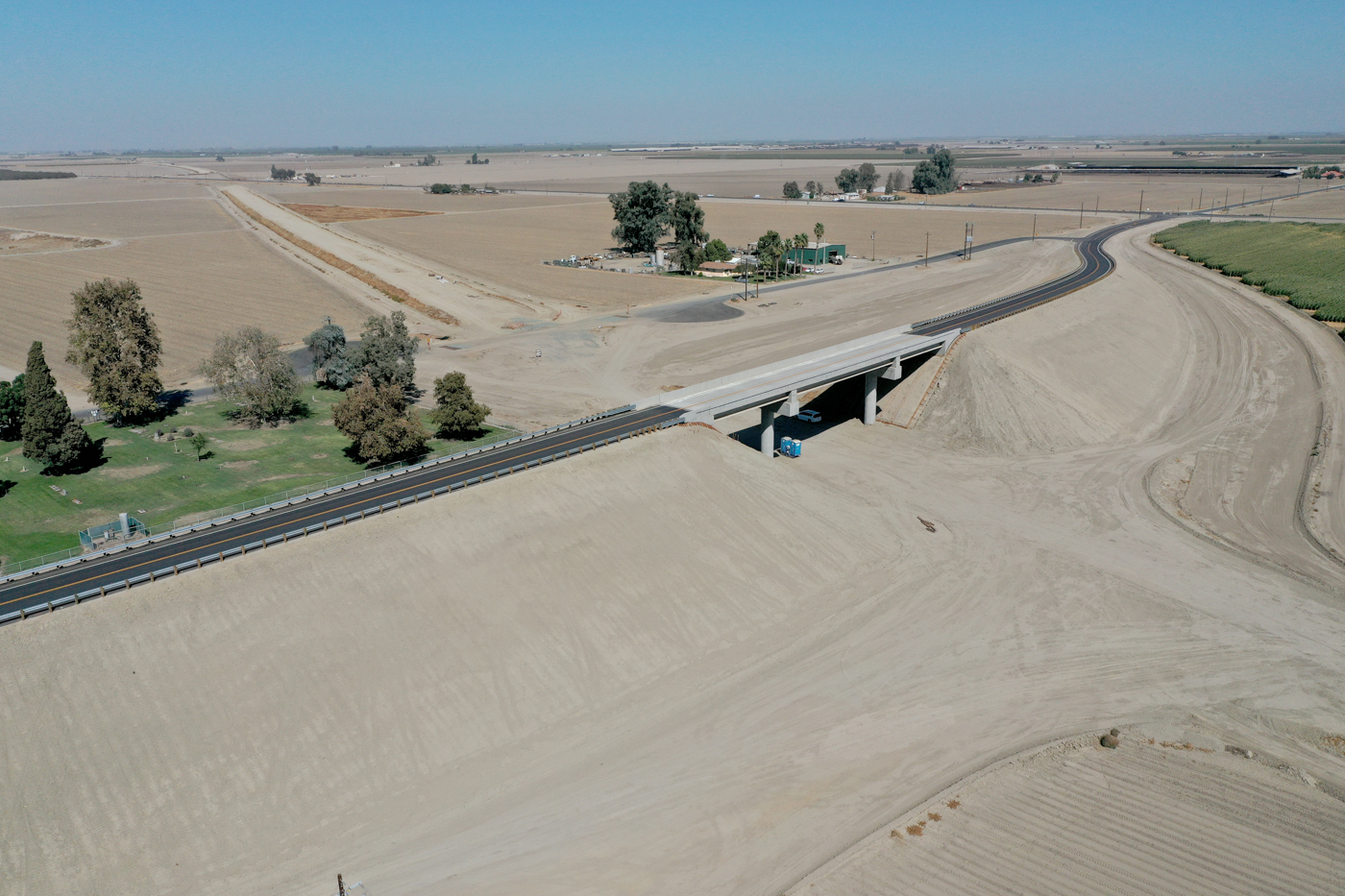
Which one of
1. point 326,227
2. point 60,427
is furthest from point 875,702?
point 326,227

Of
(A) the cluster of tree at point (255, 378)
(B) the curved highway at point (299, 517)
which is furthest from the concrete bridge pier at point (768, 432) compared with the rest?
(A) the cluster of tree at point (255, 378)

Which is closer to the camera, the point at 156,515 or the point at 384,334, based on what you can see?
the point at 156,515

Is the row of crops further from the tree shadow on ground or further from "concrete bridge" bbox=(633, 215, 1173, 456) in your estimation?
the tree shadow on ground

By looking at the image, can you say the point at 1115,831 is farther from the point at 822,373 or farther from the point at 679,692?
the point at 822,373

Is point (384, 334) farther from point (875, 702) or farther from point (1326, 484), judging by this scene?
point (1326, 484)

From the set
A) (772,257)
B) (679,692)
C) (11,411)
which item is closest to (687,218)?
(772,257)

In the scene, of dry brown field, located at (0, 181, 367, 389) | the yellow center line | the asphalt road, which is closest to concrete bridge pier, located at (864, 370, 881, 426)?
the asphalt road
